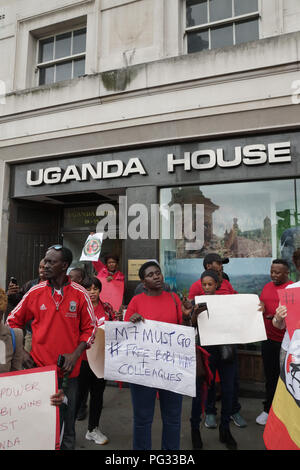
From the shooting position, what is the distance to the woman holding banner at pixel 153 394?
8.85 ft

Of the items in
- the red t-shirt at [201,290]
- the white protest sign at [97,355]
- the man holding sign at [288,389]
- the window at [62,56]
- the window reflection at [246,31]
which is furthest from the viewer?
the window at [62,56]

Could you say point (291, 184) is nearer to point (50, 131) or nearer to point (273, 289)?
point (273, 289)

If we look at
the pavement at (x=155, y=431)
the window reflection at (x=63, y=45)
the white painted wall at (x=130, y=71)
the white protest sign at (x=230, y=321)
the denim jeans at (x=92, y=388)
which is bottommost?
the pavement at (x=155, y=431)

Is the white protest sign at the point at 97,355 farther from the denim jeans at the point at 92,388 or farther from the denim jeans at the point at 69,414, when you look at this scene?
the denim jeans at the point at 69,414

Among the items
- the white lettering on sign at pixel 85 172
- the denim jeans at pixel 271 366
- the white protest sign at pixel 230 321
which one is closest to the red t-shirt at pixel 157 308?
the white protest sign at pixel 230 321

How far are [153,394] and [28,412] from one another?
3.66ft

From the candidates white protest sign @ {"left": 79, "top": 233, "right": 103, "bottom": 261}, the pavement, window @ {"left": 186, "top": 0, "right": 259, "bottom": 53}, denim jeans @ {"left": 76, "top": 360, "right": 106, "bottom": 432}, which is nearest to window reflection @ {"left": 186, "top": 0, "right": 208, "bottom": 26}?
window @ {"left": 186, "top": 0, "right": 259, "bottom": 53}

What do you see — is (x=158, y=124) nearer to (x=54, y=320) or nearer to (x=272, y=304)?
(x=272, y=304)

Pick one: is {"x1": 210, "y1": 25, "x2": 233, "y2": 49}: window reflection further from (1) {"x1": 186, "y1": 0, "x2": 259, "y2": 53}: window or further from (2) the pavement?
(2) the pavement

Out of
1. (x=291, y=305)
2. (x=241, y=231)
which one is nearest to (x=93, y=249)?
(x=241, y=231)

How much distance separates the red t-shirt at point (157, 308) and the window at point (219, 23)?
518 centimetres

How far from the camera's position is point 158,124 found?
5746 millimetres

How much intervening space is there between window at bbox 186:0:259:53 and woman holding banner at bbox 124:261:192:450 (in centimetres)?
504

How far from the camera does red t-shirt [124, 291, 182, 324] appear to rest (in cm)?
280
